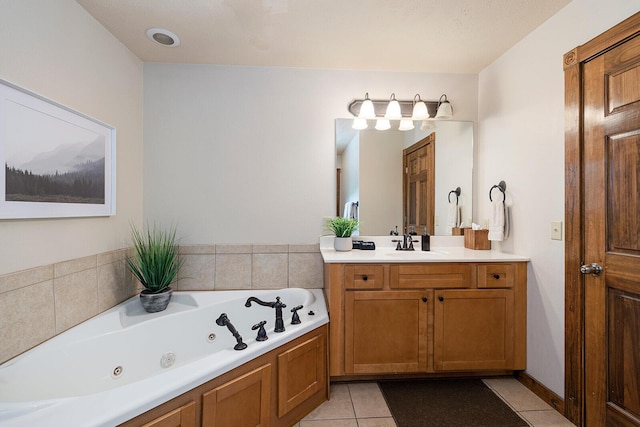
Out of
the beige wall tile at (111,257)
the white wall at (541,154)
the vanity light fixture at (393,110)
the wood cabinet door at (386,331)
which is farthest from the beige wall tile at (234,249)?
the white wall at (541,154)

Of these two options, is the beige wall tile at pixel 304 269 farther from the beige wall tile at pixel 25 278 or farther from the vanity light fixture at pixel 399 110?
the beige wall tile at pixel 25 278

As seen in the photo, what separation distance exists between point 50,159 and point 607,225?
9.43 feet

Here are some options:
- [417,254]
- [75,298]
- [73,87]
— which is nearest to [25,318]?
[75,298]

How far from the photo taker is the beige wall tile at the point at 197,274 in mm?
2474

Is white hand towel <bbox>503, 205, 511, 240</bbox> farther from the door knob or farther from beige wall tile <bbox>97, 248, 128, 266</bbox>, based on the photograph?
beige wall tile <bbox>97, 248, 128, 266</bbox>

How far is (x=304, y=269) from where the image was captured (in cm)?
254

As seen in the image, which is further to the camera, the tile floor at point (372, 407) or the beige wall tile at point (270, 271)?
the beige wall tile at point (270, 271)

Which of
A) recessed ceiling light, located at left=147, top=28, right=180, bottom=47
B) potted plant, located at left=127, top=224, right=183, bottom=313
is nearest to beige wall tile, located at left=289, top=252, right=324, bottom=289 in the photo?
potted plant, located at left=127, top=224, right=183, bottom=313

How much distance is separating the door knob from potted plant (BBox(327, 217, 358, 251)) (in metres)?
1.42

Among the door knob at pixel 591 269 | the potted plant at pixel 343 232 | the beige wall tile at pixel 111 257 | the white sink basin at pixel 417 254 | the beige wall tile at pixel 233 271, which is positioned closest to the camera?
the door knob at pixel 591 269

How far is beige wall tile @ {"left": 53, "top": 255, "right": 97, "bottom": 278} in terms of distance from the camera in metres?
1.60

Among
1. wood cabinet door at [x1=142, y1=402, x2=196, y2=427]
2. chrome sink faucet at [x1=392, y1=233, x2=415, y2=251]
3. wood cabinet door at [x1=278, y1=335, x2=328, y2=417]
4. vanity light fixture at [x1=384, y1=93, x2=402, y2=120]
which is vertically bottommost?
wood cabinet door at [x1=278, y1=335, x2=328, y2=417]

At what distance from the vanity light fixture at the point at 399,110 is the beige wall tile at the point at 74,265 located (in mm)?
2111

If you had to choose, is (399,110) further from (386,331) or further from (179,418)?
(179,418)
